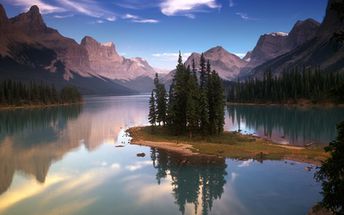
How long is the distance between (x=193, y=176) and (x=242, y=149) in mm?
22890

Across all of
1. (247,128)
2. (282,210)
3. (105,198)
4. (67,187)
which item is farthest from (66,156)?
(247,128)

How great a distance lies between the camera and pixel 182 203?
43156mm

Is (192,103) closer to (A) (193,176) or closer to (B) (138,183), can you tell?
(A) (193,176)

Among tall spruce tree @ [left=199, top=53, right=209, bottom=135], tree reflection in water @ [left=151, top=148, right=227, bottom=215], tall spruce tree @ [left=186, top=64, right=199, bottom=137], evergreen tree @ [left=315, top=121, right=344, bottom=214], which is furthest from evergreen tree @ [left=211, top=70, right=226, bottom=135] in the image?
evergreen tree @ [left=315, top=121, right=344, bottom=214]

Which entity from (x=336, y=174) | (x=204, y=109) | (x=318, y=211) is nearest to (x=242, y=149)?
(x=204, y=109)

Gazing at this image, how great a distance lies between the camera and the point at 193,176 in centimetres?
5516

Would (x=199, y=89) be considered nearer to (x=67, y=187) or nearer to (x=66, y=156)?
(x=66, y=156)

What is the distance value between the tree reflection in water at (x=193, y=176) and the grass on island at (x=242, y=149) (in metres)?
6.63

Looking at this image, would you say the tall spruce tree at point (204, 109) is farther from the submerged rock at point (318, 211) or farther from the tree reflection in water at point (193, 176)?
the submerged rock at point (318, 211)

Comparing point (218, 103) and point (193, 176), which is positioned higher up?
point (218, 103)

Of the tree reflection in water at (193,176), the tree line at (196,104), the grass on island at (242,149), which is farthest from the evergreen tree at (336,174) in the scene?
the tree line at (196,104)

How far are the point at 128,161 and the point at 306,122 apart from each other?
84185 mm

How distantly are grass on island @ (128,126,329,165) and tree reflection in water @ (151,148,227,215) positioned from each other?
261 inches

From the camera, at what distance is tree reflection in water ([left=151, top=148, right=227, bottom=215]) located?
44.7m
